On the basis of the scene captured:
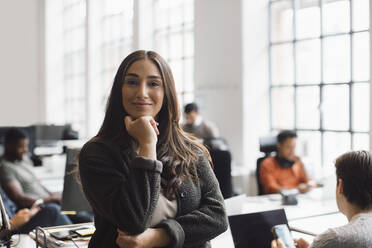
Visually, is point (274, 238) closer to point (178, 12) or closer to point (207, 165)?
point (207, 165)

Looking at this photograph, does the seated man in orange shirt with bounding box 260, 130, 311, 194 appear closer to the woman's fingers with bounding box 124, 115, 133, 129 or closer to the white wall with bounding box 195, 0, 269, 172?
the white wall with bounding box 195, 0, 269, 172

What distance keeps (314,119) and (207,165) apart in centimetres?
463

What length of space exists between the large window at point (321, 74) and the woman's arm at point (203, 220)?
152 inches

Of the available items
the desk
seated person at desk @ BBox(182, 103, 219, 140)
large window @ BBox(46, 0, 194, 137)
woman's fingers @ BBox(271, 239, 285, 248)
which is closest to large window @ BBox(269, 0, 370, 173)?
seated person at desk @ BBox(182, 103, 219, 140)

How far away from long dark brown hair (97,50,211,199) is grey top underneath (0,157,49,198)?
280 centimetres

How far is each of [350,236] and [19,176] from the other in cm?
312

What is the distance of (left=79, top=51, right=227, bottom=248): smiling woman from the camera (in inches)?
52.3

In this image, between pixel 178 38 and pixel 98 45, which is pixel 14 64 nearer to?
pixel 98 45

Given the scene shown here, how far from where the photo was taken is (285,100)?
6.38m

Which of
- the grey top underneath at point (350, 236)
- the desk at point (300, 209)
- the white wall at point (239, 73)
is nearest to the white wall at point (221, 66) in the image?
the white wall at point (239, 73)

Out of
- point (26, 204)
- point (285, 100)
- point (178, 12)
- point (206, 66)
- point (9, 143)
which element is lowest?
point (26, 204)

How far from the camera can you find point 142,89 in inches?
56.6

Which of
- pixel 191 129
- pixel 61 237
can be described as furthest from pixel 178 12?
pixel 61 237

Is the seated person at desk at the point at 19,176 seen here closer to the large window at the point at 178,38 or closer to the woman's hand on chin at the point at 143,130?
the woman's hand on chin at the point at 143,130
